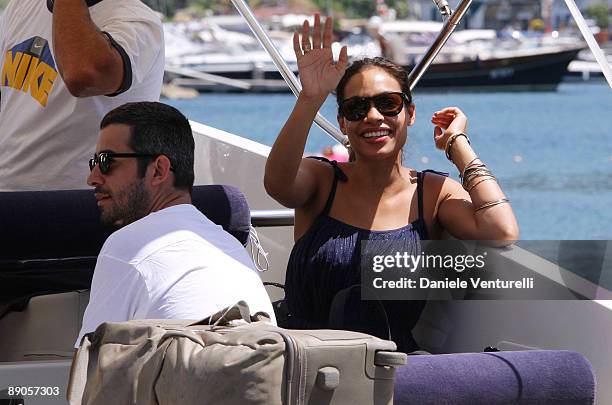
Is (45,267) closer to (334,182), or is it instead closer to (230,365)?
(334,182)

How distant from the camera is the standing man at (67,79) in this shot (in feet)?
9.34

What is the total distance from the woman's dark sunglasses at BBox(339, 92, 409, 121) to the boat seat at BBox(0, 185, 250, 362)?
0.64 metres

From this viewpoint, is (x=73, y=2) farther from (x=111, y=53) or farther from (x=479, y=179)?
(x=479, y=179)

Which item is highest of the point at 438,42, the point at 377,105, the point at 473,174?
the point at 438,42

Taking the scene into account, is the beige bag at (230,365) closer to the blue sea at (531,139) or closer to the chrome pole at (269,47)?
the blue sea at (531,139)

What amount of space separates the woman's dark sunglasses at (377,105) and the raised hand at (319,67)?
15 cm

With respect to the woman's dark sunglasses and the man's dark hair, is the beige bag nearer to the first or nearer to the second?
the man's dark hair

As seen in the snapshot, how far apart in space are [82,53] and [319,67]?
1.84 ft

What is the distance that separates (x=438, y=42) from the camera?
10.7 ft

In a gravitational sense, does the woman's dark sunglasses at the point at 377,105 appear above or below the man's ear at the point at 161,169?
above

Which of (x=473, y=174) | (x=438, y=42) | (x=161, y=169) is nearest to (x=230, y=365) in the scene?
(x=161, y=169)

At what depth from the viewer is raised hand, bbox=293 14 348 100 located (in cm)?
272

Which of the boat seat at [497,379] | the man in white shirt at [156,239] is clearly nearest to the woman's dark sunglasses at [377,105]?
the man in white shirt at [156,239]

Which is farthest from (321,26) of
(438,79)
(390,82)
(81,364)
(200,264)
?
(438,79)
